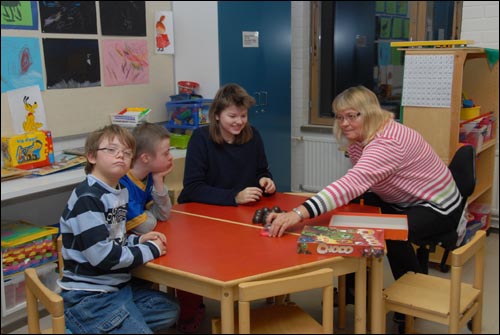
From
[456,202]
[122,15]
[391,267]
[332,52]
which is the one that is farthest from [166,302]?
[332,52]

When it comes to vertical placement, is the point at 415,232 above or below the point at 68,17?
below

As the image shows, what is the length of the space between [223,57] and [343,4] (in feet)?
3.73

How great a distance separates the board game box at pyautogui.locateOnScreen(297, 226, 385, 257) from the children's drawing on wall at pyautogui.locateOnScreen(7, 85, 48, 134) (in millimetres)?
1303

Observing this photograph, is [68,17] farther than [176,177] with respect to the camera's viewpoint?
No

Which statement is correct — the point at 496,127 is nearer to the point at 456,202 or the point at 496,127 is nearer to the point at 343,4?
the point at 456,202

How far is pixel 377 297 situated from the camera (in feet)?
4.70

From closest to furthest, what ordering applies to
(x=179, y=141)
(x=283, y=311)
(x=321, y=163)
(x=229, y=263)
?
(x=229, y=263), (x=283, y=311), (x=179, y=141), (x=321, y=163)

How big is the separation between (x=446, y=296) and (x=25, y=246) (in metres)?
1.45

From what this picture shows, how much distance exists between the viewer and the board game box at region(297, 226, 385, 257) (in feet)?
4.41

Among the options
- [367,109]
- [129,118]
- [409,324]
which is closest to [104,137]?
[367,109]

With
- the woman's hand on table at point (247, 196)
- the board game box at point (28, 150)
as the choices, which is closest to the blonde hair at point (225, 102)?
the woman's hand on table at point (247, 196)

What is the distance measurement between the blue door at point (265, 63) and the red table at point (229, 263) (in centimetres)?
155

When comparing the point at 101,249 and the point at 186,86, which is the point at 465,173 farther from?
the point at 186,86

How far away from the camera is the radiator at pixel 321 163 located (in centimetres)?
354
